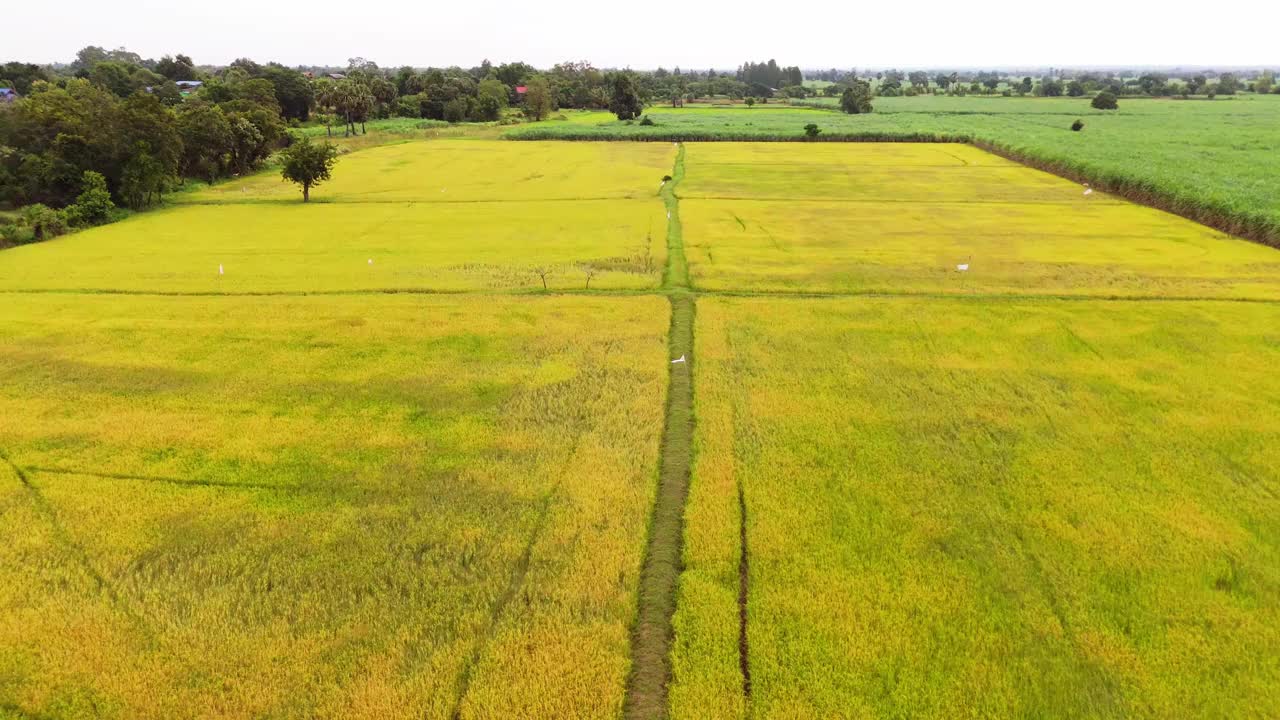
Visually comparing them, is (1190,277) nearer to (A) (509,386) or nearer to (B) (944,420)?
(B) (944,420)

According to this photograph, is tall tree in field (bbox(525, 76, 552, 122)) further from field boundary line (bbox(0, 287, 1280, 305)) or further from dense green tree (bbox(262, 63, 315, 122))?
field boundary line (bbox(0, 287, 1280, 305))

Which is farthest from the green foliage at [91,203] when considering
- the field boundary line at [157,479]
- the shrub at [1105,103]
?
the shrub at [1105,103]

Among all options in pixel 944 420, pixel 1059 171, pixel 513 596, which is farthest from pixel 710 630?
pixel 1059 171

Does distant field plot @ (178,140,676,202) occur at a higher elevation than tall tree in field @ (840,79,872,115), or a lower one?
lower

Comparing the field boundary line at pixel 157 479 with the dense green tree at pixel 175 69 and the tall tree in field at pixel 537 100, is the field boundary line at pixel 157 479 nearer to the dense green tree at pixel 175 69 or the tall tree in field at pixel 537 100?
the tall tree in field at pixel 537 100

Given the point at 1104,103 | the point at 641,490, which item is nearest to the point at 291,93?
the point at 641,490

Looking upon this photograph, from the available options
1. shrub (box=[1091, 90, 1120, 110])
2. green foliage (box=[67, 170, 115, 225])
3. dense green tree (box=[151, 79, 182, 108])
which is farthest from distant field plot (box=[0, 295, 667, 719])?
shrub (box=[1091, 90, 1120, 110])

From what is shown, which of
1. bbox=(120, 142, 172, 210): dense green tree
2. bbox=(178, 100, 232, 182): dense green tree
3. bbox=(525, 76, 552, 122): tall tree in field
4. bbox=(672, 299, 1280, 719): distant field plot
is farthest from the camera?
bbox=(525, 76, 552, 122): tall tree in field
